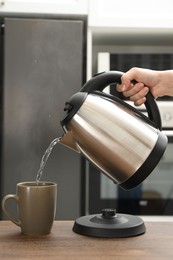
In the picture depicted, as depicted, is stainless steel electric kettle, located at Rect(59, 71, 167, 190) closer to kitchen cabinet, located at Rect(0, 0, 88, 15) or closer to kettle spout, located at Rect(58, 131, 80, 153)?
kettle spout, located at Rect(58, 131, 80, 153)

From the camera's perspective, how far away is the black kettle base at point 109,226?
0.70 metres

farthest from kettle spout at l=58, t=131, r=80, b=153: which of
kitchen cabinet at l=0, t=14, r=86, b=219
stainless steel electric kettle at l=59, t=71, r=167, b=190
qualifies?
kitchen cabinet at l=0, t=14, r=86, b=219

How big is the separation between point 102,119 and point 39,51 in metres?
0.79

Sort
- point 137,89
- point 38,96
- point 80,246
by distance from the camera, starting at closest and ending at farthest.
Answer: point 80,246 < point 137,89 < point 38,96

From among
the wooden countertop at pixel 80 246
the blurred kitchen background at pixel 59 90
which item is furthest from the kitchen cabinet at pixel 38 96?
the wooden countertop at pixel 80 246

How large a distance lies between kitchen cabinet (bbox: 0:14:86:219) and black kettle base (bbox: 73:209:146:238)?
66cm

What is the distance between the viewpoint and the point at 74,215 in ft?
4.68

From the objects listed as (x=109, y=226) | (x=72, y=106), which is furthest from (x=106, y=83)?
(x=109, y=226)

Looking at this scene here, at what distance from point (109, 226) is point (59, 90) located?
0.79 metres

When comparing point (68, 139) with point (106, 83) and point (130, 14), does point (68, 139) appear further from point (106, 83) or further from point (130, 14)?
point (130, 14)

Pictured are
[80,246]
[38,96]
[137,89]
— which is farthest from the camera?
[38,96]

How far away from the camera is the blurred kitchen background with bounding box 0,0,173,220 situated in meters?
1.41

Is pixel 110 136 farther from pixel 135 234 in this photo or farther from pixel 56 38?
pixel 56 38

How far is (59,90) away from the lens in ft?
4.67
